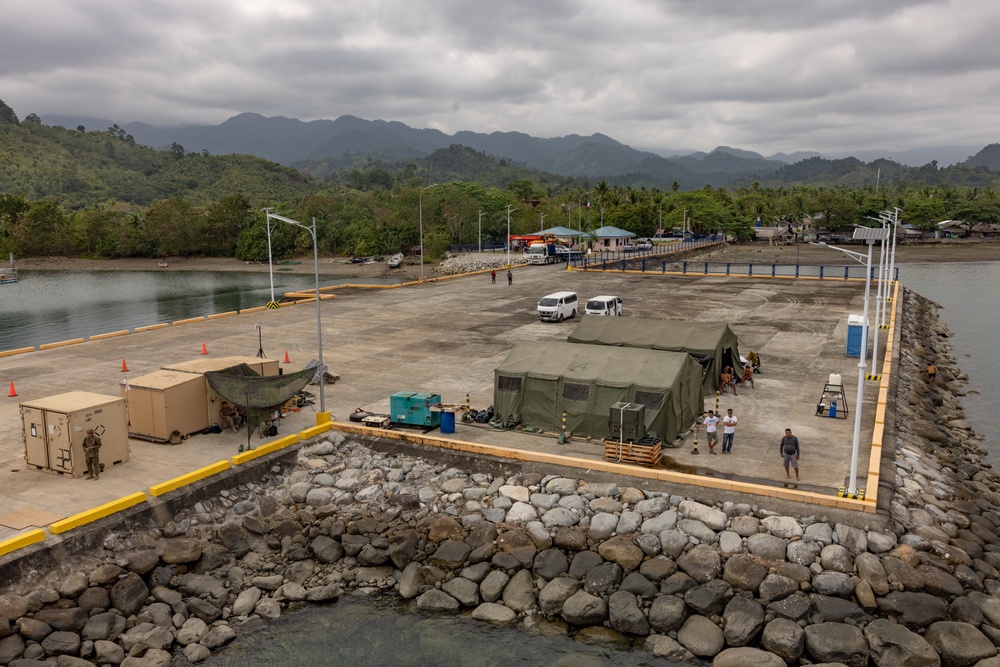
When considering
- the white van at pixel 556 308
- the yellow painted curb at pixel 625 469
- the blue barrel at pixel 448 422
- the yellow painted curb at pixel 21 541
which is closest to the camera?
the yellow painted curb at pixel 21 541

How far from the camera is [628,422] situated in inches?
833

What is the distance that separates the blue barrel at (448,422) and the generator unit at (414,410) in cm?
64

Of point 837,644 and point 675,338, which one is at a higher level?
point 675,338

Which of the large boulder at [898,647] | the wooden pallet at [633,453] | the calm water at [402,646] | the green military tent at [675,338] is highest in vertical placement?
the green military tent at [675,338]

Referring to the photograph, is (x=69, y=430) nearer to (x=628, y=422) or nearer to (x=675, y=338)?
(x=628, y=422)

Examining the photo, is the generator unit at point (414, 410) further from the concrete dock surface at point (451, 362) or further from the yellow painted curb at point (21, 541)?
the yellow painted curb at point (21, 541)

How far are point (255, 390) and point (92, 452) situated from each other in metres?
4.81

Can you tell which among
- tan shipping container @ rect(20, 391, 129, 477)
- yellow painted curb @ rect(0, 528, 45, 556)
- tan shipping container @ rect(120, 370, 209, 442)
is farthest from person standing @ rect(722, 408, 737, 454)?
yellow painted curb @ rect(0, 528, 45, 556)

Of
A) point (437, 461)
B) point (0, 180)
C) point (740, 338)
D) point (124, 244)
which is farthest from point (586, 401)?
point (0, 180)

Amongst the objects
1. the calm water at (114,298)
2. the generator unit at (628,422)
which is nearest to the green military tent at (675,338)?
the generator unit at (628,422)

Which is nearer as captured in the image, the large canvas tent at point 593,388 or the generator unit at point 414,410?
the large canvas tent at point 593,388

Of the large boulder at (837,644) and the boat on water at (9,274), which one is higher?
the large boulder at (837,644)

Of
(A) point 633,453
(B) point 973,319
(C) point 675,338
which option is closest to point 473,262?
(B) point 973,319

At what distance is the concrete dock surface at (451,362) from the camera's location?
20016 millimetres
